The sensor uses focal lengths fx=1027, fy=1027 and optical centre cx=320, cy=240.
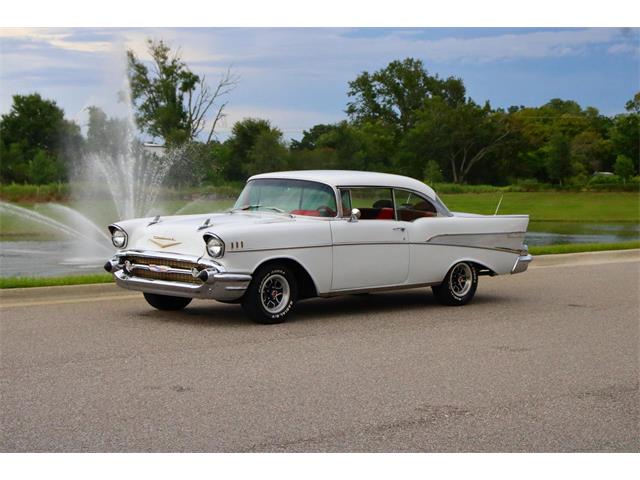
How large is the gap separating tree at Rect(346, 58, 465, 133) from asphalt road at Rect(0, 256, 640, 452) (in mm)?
39954

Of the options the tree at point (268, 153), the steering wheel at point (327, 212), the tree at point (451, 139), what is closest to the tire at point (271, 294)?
the steering wheel at point (327, 212)

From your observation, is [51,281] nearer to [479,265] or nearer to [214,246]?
[214,246]

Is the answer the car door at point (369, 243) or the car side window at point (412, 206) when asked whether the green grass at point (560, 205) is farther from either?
the car door at point (369, 243)

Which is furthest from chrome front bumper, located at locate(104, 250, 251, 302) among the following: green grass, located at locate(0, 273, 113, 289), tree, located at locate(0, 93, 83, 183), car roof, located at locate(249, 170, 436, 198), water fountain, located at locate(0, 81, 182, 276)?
tree, located at locate(0, 93, 83, 183)

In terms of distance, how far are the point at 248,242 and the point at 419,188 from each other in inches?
110

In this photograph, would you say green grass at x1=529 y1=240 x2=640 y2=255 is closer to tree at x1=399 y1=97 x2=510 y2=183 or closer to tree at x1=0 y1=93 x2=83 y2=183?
tree at x1=399 y1=97 x2=510 y2=183

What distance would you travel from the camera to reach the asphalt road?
20.1 ft

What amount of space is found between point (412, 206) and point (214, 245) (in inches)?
111

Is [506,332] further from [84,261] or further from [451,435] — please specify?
[84,261]

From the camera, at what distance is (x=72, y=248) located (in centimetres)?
2412

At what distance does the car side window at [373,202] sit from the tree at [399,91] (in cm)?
3965

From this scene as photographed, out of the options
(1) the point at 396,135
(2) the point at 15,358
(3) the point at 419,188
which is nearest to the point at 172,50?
(1) the point at 396,135

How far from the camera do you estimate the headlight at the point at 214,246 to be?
978cm

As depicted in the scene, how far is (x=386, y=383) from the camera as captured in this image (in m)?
7.64
